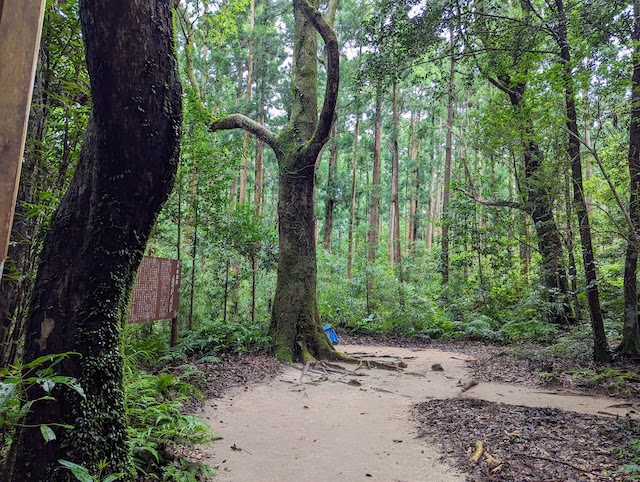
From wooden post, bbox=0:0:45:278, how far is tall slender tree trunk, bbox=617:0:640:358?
7161mm

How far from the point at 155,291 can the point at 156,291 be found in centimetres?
3

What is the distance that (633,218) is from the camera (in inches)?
264

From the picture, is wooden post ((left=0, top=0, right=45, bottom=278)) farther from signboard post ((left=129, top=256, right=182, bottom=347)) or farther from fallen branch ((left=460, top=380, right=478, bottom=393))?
fallen branch ((left=460, top=380, right=478, bottom=393))

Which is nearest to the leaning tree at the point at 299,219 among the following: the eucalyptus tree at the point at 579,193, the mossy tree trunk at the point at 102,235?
the eucalyptus tree at the point at 579,193

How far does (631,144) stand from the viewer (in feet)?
22.4

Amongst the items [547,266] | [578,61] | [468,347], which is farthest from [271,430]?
[547,266]

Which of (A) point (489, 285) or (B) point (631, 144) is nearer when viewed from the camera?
(B) point (631, 144)

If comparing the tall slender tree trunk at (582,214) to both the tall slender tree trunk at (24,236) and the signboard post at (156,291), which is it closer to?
the signboard post at (156,291)

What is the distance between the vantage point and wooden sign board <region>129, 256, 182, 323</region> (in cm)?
593

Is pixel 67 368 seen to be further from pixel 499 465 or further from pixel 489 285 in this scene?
pixel 489 285

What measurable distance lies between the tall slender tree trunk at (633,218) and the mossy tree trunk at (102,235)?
21.6 ft

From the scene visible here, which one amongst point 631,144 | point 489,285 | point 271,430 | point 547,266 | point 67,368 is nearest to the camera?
point 67,368

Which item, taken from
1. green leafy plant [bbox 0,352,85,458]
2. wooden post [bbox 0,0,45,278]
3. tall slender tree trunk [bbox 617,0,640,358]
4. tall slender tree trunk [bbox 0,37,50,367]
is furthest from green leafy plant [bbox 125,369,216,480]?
tall slender tree trunk [bbox 617,0,640,358]

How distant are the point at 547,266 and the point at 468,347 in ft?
9.84
